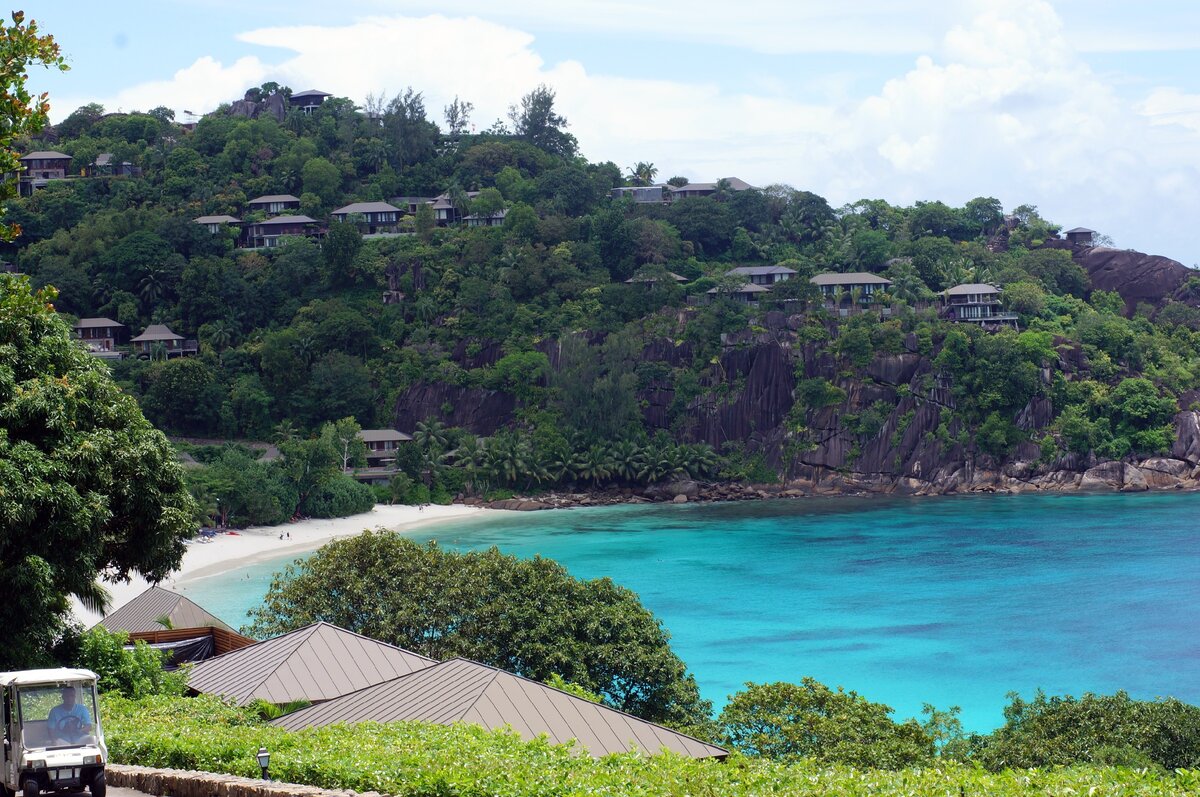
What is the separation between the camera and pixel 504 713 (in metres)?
14.3

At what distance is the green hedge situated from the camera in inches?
359

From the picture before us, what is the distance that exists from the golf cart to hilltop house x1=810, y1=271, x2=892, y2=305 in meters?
73.5

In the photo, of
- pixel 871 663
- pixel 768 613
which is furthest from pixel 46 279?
pixel 871 663

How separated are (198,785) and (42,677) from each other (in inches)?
65.0

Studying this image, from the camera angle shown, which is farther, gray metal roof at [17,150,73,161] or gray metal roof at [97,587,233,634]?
gray metal roof at [17,150,73,161]

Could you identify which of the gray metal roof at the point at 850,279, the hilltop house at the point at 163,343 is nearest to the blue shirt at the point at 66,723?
the hilltop house at the point at 163,343

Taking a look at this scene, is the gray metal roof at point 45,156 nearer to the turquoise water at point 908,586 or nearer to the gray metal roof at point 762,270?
the gray metal roof at point 762,270

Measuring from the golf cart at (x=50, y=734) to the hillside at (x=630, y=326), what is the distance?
190ft

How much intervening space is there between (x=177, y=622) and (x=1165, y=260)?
274 ft

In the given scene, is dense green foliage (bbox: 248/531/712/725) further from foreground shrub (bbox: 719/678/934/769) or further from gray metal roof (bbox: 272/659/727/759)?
gray metal roof (bbox: 272/659/727/759)

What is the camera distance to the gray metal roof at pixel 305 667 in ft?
54.2

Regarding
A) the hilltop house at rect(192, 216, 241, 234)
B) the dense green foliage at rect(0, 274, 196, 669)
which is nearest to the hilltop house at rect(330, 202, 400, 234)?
the hilltop house at rect(192, 216, 241, 234)

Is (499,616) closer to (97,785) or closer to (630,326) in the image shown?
(97,785)

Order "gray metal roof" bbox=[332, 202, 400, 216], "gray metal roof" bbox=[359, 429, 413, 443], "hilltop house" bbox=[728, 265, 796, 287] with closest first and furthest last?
"gray metal roof" bbox=[359, 429, 413, 443], "hilltop house" bbox=[728, 265, 796, 287], "gray metal roof" bbox=[332, 202, 400, 216]
